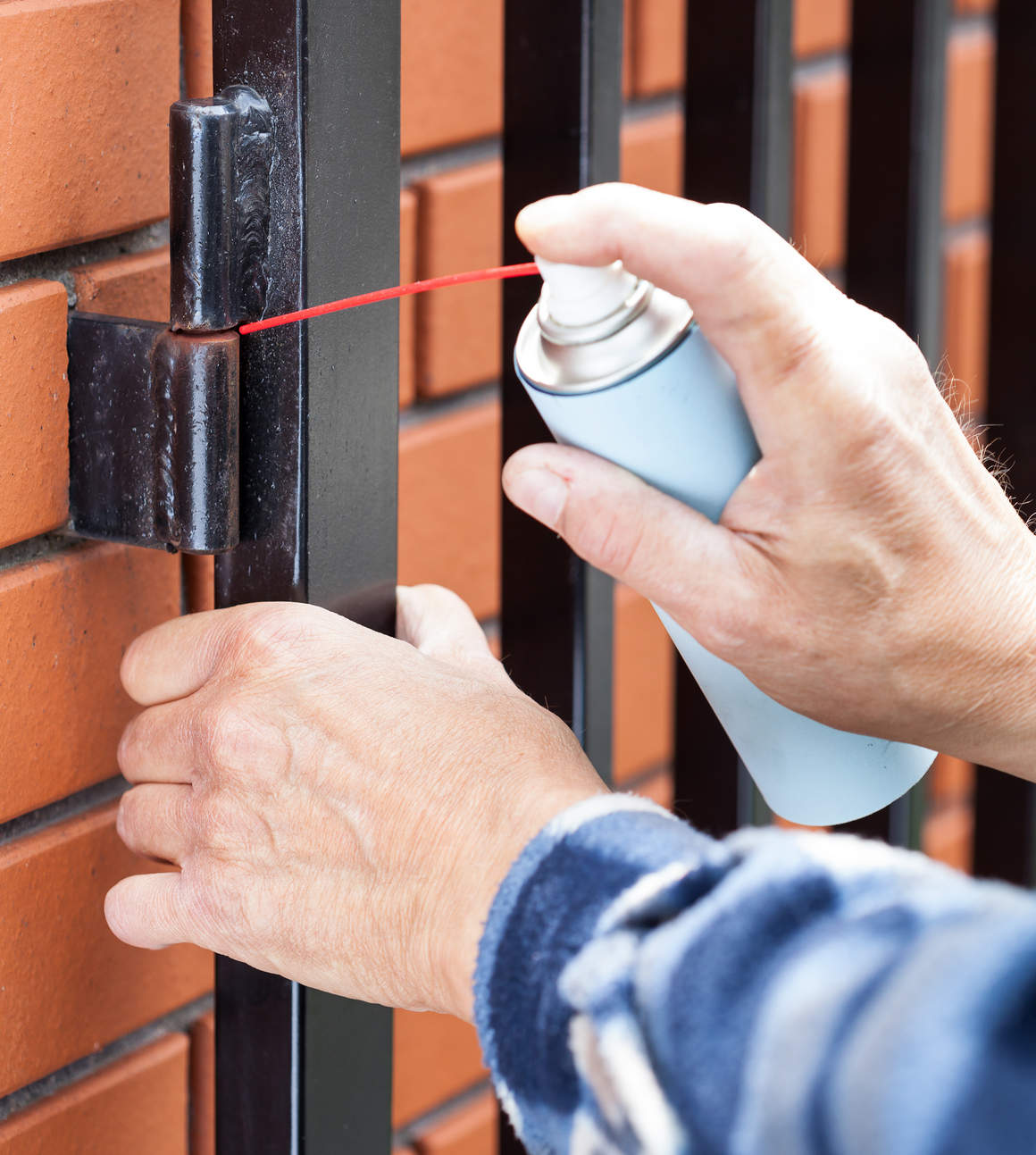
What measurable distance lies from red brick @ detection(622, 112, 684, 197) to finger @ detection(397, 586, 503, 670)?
0.45 meters

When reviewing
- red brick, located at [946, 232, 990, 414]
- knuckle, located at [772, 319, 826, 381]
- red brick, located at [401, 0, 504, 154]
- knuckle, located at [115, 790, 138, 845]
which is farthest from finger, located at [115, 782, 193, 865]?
red brick, located at [946, 232, 990, 414]

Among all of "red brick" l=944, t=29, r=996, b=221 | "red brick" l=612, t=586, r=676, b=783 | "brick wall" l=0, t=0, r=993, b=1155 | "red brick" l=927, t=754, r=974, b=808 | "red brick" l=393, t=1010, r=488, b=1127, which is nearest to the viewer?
"brick wall" l=0, t=0, r=993, b=1155

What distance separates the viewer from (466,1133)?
1062 mm

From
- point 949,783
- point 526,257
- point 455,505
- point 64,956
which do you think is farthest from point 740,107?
point 949,783

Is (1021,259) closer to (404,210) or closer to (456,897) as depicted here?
(404,210)

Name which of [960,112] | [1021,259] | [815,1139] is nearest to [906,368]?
[815,1139]

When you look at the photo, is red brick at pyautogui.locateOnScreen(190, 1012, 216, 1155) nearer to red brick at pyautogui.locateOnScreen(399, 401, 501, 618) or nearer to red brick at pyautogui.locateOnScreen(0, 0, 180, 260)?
red brick at pyautogui.locateOnScreen(399, 401, 501, 618)

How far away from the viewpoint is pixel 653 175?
3.50 ft

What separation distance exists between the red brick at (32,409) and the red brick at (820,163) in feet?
2.48

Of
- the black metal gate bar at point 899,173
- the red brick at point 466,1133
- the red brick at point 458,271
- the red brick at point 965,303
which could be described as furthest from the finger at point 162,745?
the red brick at point 965,303

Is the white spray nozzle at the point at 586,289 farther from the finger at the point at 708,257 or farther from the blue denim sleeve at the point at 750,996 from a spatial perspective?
the blue denim sleeve at the point at 750,996

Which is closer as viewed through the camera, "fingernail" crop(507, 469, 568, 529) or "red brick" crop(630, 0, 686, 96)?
"fingernail" crop(507, 469, 568, 529)

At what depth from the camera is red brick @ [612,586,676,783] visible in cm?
112

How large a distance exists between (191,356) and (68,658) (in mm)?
Answer: 190
